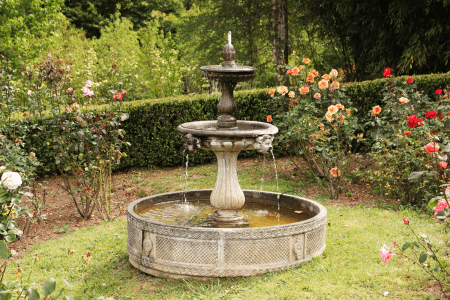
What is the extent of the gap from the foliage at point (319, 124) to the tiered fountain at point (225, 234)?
2.17 metres

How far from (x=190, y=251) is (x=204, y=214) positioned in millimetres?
1439

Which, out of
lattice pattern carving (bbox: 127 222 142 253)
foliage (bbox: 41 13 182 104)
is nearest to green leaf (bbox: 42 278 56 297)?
lattice pattern carving (bbox: 127 222 142 253)

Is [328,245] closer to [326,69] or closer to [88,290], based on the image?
[88,290]

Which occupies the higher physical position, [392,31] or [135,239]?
[392,31]

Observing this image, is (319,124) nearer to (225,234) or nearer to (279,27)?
(225,234)

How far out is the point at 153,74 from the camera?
15180mm

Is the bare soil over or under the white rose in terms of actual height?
under

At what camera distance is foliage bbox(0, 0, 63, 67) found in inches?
541

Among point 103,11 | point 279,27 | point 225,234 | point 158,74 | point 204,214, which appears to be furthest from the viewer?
point 103,11

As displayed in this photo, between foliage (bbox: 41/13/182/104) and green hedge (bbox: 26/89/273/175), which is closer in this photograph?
green hedge (bbox: 26/89/273/175)

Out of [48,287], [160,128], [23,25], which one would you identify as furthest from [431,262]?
[23,25]

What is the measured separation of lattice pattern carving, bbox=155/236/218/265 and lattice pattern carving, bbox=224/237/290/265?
0.45ft

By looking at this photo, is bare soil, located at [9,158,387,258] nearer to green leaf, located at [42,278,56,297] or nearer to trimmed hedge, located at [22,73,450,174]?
trimmed hedge, located at [22,73,450,174]

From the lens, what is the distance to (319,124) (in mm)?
7344
